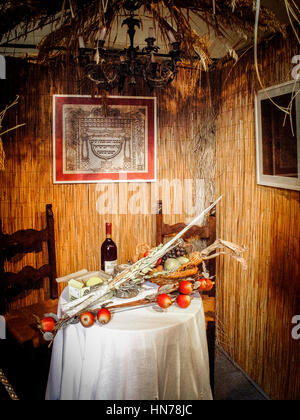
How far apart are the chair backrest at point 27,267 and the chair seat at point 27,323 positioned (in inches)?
3.8

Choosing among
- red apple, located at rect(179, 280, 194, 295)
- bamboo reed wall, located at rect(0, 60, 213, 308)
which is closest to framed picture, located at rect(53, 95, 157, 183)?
bamboo reed wall, located at rect(0, 60, 213, 308)

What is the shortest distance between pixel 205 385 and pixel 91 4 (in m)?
1.76

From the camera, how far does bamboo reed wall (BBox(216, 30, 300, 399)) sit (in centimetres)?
178

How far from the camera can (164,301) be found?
57.4 inches

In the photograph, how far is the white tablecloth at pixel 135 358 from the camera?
134cm

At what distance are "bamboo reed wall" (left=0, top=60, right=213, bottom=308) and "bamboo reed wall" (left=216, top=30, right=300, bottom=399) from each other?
300mm

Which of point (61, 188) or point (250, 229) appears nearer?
point (250, 229)

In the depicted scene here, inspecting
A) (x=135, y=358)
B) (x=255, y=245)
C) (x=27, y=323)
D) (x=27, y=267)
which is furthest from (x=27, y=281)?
(x=255, y=245)

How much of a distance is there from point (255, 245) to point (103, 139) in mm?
1287

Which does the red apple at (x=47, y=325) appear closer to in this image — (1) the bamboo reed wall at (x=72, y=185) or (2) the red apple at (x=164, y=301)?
(2) the red apple at (x=164, y=301)

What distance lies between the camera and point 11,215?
236 cm

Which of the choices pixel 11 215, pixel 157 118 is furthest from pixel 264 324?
pixel 11 215
